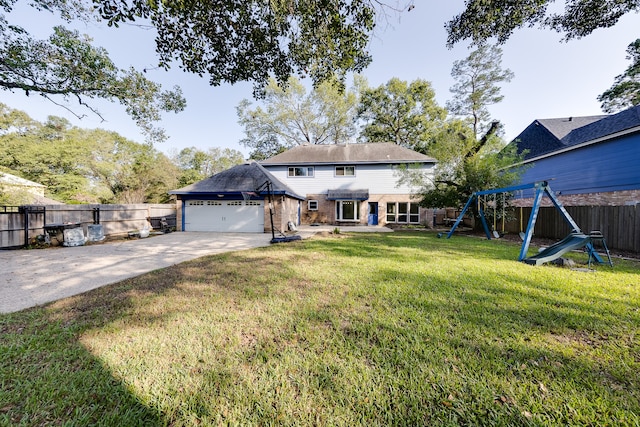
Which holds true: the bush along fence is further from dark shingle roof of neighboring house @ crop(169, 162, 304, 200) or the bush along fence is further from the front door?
the front door

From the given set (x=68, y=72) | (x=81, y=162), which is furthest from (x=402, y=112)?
(x=81, y=162)

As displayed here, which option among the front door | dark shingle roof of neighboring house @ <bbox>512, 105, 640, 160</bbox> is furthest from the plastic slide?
the front door

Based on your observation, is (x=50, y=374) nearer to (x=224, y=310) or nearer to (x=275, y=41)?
(x=224, y=310)

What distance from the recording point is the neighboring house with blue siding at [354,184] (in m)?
18.2

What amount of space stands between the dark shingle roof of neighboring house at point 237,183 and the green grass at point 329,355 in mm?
9010

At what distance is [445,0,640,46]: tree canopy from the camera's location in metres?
5.40

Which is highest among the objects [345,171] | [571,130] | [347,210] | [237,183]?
[571,130]

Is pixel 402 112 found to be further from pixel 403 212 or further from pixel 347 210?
pixel 347 210

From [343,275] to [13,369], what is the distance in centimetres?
446

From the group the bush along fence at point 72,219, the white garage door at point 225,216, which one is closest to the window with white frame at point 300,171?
the white garage door at point 225,216

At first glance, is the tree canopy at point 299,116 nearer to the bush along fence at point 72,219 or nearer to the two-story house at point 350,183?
the two-story house at point 350,183

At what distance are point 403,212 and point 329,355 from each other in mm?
17519

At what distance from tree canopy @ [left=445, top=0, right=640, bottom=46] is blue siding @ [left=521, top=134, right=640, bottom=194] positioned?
6.31 metres

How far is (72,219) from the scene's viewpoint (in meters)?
9.91
